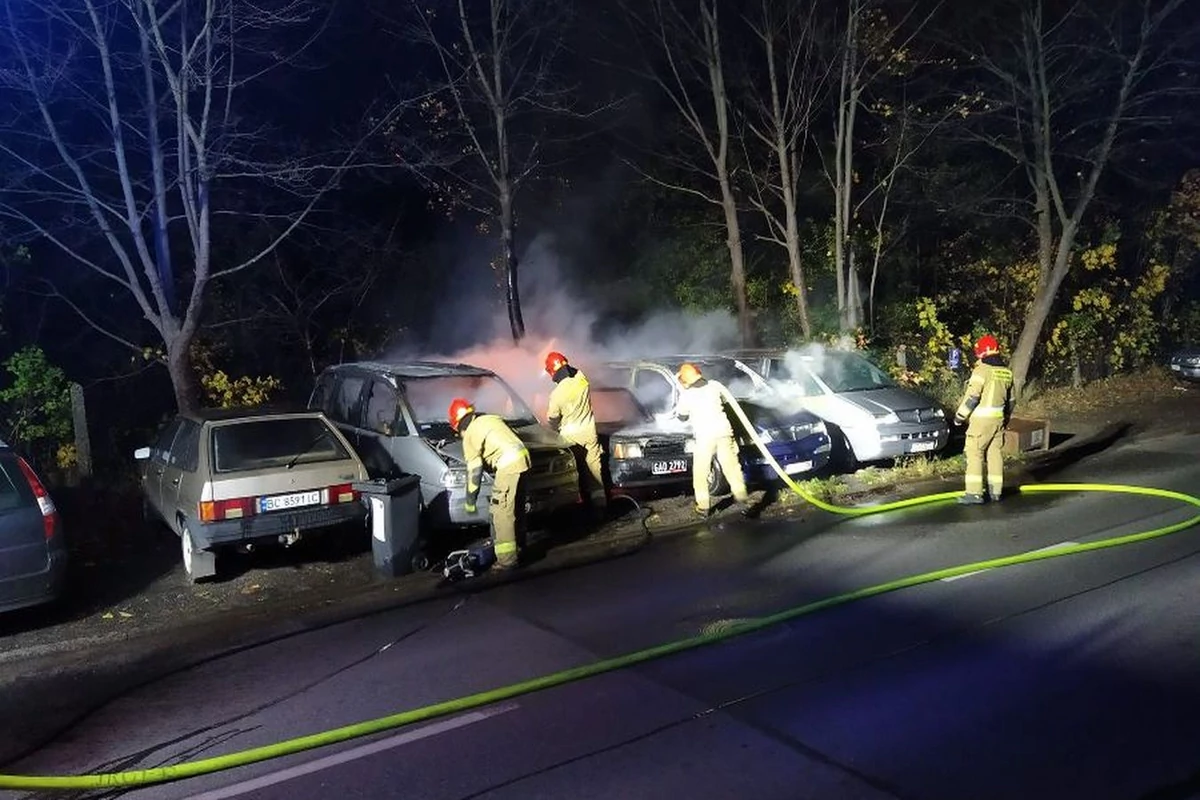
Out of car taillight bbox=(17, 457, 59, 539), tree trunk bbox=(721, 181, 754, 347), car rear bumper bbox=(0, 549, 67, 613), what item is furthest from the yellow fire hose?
tree trunk bbox=(721, 181, 754, 347)

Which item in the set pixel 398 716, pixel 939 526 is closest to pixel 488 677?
pixel 398 716

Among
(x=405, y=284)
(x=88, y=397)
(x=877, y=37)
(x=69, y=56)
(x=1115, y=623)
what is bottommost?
(x=1115, y=623)

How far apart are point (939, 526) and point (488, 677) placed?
5.03 m

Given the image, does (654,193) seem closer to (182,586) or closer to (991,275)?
(991,275)

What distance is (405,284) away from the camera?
20094mm

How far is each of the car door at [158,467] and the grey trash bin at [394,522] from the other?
210 cm

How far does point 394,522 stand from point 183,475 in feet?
6.31

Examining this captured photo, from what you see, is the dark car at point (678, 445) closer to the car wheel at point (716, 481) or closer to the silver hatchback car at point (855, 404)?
the car wheel at point (716, 481)

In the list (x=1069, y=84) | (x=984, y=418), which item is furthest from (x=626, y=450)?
(x=1069, y=84)

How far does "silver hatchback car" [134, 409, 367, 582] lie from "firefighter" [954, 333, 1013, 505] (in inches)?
240

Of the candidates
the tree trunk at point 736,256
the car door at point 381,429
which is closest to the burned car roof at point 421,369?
the car door at point 381,429

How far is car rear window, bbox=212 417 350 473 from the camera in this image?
Result: 7.60m

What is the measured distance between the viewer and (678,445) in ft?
33.2

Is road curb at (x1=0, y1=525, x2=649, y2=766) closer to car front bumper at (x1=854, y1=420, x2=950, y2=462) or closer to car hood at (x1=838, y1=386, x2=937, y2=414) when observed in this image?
car front bumper at (x1=854, y1=420, x2=950, y2=462)
